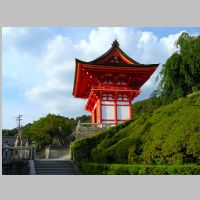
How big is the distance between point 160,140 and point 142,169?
1518mm

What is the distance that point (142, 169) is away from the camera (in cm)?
1053

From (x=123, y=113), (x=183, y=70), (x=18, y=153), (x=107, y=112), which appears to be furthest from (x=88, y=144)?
(x=123, y=113)

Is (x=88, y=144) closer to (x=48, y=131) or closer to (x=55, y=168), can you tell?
(x=55, y=168)

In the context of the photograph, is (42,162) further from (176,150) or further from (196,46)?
(196,46)

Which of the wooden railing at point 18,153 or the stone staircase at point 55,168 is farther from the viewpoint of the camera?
the wooden railing at point 18,153

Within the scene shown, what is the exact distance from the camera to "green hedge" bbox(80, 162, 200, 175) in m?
9.20

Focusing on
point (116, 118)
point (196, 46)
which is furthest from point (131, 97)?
point (196, 46)

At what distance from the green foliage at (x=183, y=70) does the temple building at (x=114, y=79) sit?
16.6 feet

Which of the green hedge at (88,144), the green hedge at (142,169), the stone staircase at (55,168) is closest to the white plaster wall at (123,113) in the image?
the green hedge at (88,144)

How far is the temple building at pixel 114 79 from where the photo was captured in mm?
25047

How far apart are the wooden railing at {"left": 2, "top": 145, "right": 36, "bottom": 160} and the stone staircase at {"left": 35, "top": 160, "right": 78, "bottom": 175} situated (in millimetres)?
1107

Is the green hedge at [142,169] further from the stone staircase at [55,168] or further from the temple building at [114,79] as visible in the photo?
the temple building at [114,79]

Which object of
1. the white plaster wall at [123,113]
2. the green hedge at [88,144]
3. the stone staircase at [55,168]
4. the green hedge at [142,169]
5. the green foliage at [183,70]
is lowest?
the stone staircase at [55,168]

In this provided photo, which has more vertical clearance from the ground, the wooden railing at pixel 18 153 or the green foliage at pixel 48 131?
the green foliage at pixel 48 131
